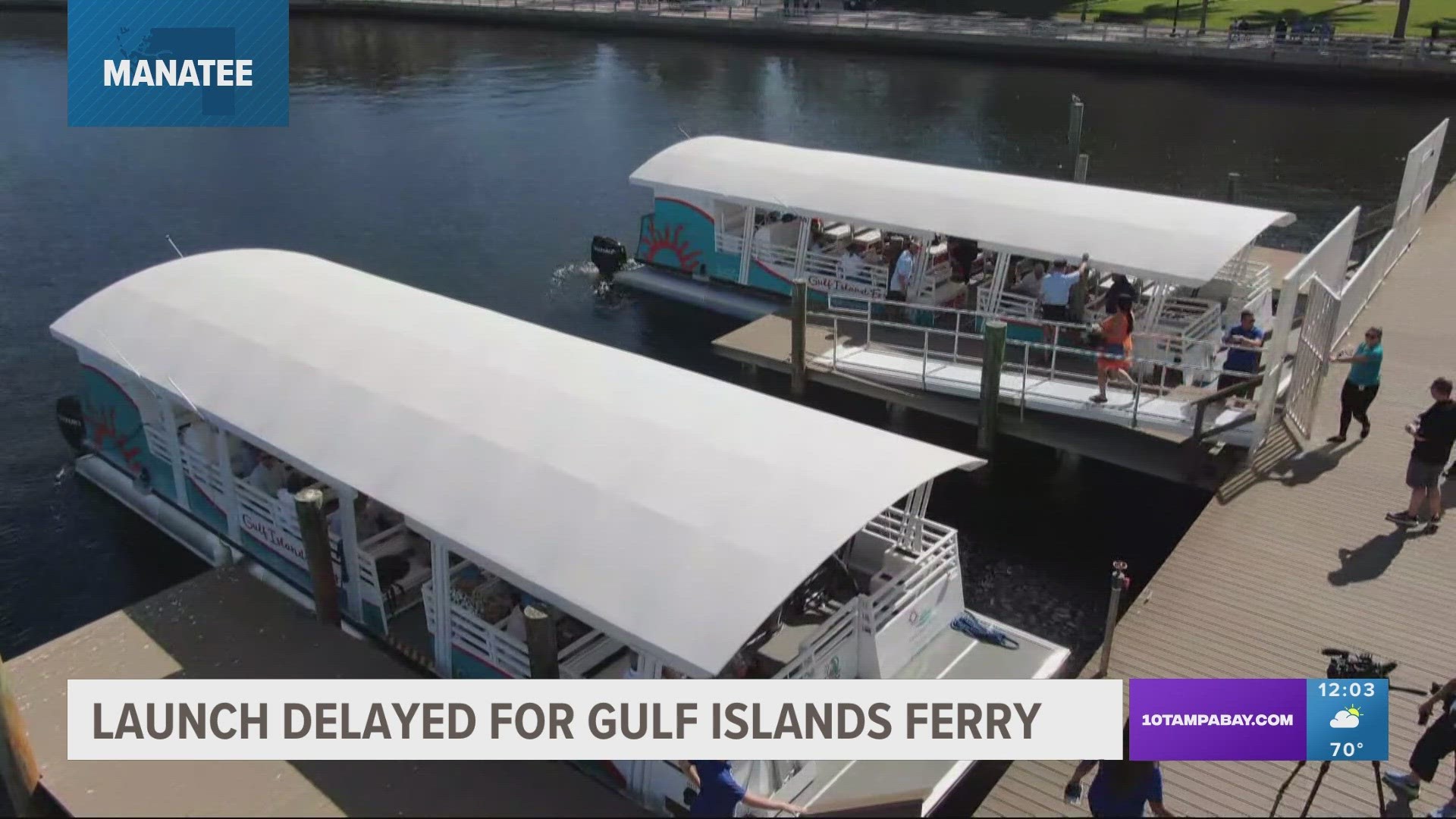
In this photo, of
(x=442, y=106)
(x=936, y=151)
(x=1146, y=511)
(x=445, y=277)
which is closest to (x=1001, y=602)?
(x=1146, y=511)

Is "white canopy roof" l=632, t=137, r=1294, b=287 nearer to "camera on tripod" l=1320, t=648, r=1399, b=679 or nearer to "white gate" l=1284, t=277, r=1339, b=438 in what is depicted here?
"white gate" l=1284, t=277, r=1339, b=438

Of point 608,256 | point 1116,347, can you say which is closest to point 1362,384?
point 1116,347

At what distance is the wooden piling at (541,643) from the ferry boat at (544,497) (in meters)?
0.05

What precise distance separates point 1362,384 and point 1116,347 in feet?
11.1

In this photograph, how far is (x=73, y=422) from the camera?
18562 millimetres

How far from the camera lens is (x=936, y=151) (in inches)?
1735

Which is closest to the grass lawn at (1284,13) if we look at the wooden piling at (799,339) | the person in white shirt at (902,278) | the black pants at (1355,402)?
the person in white shirt at (902,278)

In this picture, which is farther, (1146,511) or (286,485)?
(1146,511)

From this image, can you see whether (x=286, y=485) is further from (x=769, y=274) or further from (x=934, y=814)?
(x=769, y=274)

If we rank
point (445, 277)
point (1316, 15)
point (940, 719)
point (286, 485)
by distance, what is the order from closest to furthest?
point (940, 719), point (286, 485), point (445, 277), point (1316, 15)

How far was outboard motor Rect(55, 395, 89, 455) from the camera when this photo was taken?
60.6ft

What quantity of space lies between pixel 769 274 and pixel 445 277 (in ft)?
31.8

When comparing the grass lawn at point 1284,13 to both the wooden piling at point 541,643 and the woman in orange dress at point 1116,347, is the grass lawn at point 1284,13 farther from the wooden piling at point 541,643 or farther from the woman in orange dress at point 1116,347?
the wooden piling at point 541,643

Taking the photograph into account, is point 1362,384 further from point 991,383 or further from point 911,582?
point 911,582
